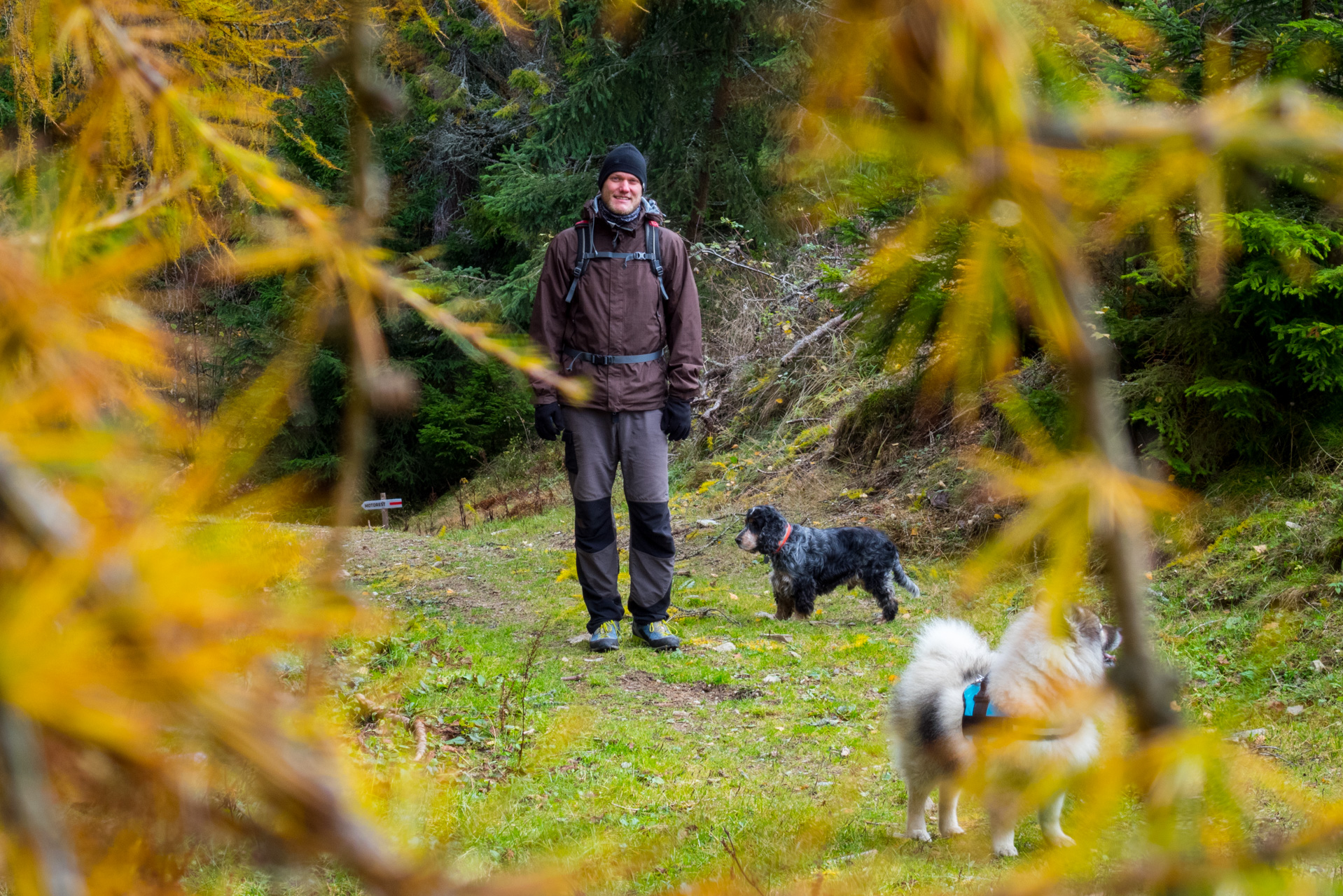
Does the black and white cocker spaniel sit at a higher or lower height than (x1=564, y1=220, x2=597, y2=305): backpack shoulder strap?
lower

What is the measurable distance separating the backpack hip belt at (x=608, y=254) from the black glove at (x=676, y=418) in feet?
1.23

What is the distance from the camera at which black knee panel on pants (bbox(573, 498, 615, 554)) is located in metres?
5.72

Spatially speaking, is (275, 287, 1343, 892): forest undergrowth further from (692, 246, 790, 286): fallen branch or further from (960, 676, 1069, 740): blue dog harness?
(692, 246, 790, 286): fallen branch

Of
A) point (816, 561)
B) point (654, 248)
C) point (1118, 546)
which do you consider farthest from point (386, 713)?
point (1118, 546)

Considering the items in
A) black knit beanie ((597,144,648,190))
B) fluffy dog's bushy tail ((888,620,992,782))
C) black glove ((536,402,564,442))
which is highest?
black knit beanie ((597,144,648,190))

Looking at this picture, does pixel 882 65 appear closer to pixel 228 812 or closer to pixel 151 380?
pixel 228 812

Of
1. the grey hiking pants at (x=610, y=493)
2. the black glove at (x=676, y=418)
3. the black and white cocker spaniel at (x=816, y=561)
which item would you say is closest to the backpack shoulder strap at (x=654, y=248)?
the black glove at (x=676, y=418)

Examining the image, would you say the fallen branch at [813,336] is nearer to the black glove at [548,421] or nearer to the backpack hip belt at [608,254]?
the backpack hip belt at [608,254]

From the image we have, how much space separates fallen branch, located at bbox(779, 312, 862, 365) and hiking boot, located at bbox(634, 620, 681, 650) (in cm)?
716

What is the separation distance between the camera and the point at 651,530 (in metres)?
5.80

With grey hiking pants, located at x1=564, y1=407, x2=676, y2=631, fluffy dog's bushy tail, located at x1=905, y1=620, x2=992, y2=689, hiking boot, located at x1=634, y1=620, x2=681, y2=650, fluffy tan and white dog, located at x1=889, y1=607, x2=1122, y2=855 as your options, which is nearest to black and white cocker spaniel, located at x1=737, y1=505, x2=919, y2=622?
hiking boot, located at x1=634, y1=620, x2=681, y2=650

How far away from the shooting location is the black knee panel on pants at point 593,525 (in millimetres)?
5719

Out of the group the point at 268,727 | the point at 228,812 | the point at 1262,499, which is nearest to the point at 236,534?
the point at 228,812

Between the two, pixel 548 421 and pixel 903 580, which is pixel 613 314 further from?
pixel 903 580
